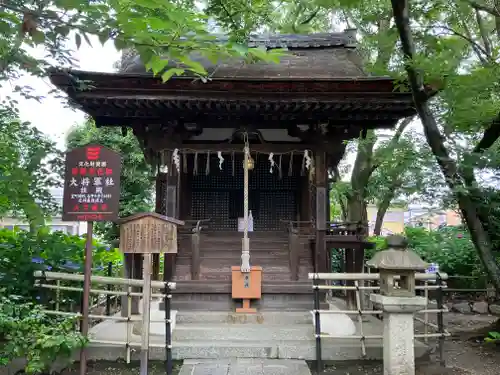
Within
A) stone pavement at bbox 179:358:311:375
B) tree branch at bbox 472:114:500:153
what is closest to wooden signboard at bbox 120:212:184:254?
stone pavement at bbox 179:358:311:375

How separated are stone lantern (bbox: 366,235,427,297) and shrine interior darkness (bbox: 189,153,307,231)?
15.0ft

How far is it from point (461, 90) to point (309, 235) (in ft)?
14.0

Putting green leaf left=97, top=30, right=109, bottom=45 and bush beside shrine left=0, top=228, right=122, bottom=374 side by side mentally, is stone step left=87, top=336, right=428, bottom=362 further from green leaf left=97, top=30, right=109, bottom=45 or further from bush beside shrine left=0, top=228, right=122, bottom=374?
green leaf left=97, top=30, right=109, bottom=45

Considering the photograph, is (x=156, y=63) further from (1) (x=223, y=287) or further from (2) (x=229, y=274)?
(2) (x=229, y=274)

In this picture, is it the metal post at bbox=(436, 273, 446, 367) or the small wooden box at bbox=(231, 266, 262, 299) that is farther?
the small wooden box at bbox=(231, 266, 262, 299)

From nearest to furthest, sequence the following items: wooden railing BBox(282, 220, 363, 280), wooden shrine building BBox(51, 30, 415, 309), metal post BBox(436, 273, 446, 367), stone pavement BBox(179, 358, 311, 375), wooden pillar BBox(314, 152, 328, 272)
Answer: stone pavement BBox(179, 358, 311, 375) → metal post BBox(436, 273, 446, 367) → wooden shrine building BBox(51, 30, 415, 309) → wooden railing BBox(282, 220, 363, 280) → wooden pillar BBox(314, 152, 328, 272)

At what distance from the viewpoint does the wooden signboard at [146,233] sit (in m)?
4.83

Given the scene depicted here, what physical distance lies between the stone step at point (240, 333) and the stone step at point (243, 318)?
9.0 inches

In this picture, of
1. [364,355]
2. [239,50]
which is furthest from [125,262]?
[239,50]

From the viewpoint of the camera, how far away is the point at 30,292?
6051mm

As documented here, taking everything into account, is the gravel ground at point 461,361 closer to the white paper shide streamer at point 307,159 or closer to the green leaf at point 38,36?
the white paper shide streamer at point 307,159

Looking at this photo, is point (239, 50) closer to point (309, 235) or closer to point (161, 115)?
point (161, 115)

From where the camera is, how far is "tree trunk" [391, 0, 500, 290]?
5012 mm

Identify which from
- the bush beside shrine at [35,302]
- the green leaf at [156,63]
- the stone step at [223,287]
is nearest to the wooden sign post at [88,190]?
the bush beside shrine at [35,302]
